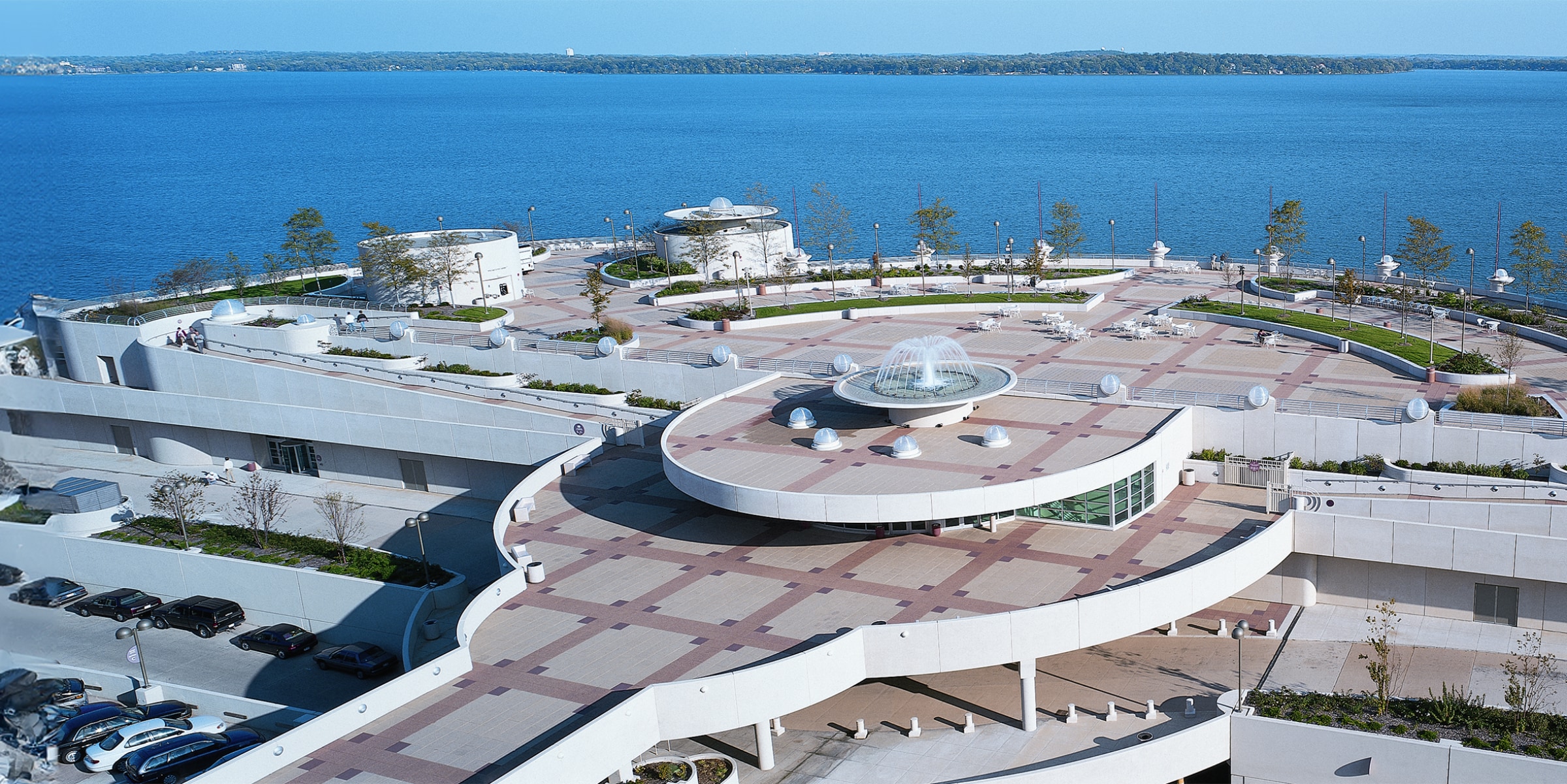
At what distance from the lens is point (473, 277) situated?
71750 millimetres

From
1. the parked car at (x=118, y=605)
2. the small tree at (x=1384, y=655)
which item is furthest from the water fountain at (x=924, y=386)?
the parked car at (x=118, y=605)

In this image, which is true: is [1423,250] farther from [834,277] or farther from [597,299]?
[597,299]

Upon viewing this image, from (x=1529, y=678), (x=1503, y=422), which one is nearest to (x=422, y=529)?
(x=1529, y=678)

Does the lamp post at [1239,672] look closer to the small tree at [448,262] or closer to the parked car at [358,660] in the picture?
the parked car at [358,660]

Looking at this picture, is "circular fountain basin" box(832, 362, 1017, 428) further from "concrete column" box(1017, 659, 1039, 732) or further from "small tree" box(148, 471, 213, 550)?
"small tree" box(148, 471, 213, 550)

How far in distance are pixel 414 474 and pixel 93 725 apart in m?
21.5

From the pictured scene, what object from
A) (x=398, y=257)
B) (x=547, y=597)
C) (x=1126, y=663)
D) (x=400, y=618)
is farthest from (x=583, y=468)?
(x=398, y=257)

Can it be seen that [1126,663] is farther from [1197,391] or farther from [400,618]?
[400,618]

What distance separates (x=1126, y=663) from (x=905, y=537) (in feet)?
24.1

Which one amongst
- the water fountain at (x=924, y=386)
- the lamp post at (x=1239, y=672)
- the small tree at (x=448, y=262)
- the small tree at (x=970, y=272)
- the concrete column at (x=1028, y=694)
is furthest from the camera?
the small tree at (x=970, y=272)

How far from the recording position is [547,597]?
111ft

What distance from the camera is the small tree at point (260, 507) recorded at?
47.6m

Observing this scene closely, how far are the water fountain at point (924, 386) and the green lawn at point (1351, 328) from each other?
19.9 metres

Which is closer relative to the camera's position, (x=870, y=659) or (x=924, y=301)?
(x=870, y=659)
